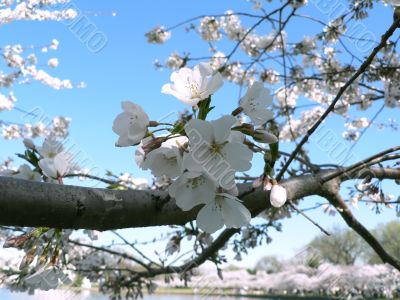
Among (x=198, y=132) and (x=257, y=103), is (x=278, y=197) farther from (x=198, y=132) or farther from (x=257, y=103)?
(x=198, y=132)

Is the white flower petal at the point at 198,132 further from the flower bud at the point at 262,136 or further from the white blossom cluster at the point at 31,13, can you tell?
the white blossom cluster at the point at 31,13

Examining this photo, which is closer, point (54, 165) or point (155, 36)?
point (54, 165)

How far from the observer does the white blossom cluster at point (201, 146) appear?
795 millimetres

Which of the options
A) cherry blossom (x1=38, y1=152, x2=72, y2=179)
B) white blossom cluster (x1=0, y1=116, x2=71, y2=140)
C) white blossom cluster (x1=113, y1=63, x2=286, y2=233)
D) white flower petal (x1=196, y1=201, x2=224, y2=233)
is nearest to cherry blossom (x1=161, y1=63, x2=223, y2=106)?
white blossom cluster (x1=113, y1=63, x2=286, y2=233)

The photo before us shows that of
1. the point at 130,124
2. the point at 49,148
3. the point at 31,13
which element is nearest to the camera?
the point at 130,124

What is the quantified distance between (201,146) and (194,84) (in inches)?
8.4

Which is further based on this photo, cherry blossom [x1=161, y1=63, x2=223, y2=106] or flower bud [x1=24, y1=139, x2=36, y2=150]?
flower bud [x1=24, y1=139, x2=36, y2=150]

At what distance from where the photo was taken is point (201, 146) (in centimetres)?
78

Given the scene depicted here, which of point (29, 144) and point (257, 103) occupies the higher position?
point (29, 144)

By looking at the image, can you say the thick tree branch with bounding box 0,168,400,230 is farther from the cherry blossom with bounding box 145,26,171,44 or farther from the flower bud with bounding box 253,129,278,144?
the cherry blossom with bounding box 145,26,171,44

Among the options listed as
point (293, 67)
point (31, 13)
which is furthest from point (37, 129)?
point (293, 67)

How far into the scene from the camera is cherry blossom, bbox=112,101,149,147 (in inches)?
34.6

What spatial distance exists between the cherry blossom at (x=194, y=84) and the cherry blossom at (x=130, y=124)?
8cm

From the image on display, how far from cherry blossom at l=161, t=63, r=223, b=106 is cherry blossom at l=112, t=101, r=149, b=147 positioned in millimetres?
82
